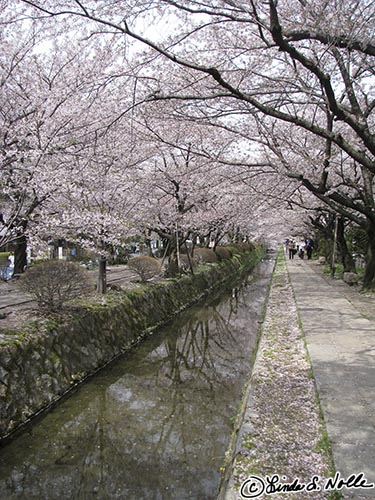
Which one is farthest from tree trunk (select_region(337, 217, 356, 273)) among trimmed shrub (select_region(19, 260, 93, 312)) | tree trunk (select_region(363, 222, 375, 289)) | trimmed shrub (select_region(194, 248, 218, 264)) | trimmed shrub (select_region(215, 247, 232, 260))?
trimmed shrub (select_region(19, 260, 93, 312))

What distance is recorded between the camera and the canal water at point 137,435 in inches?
180

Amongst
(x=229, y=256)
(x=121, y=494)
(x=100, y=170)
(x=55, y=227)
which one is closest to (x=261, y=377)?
(x=121, y=494)

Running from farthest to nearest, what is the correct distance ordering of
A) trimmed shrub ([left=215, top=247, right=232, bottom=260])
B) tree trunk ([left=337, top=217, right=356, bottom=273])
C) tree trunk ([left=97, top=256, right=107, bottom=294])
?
trimmed shrub ([left=215, top=247, right=232, bottom=260])
tree trunk ([left=337, top=217, right=356, bottom=273])
tree trunk ([left=97, top=256, right=107, bottom=294])

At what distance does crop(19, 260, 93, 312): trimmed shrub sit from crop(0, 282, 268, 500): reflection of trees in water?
182cm

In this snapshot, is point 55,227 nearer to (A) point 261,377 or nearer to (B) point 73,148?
(B) point 73,148

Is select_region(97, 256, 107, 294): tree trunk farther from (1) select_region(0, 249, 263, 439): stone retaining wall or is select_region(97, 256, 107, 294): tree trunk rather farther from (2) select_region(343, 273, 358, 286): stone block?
(2) select_region(343, 273, 358, 286): stone block

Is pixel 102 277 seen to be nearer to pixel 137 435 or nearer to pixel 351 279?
pixel 137 435

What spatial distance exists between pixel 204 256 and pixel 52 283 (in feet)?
49.5

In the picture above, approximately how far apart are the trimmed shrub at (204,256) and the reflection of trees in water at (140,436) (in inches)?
502

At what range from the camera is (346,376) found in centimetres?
582

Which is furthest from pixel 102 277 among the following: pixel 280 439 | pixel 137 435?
pixel 280 439

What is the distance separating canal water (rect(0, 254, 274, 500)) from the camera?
15.0 feet

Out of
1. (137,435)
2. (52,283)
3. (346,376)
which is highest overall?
(52,283)

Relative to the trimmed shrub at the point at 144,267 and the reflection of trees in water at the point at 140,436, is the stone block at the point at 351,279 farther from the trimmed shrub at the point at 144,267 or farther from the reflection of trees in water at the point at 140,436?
the reflection of trees in water at the point at 140,436
